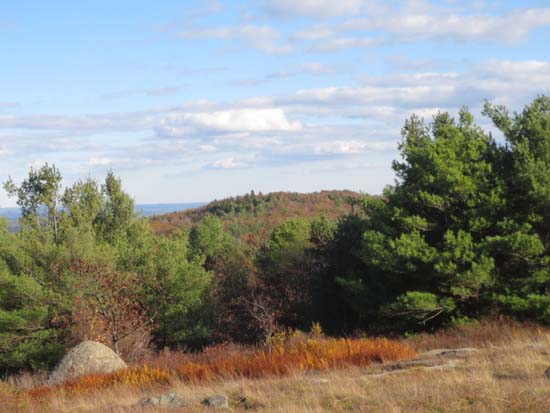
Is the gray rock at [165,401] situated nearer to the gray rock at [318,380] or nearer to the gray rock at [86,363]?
the gray rock at [318,380]

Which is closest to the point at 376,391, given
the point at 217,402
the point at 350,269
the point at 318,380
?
the point at 318,380

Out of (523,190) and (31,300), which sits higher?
(523,190)

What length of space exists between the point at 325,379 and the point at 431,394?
249 cm

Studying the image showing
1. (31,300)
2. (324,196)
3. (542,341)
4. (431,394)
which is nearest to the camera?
(431,394)

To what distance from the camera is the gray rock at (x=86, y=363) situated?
15617 millimetres

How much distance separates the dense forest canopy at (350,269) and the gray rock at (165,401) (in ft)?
36.2

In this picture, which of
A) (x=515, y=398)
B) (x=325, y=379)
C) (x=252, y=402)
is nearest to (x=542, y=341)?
(x=325, y=379)

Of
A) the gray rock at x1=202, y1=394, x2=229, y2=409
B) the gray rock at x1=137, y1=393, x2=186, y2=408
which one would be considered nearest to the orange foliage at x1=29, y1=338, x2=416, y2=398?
the gray rock at x1=137, y1=393, x2=186, y2=408

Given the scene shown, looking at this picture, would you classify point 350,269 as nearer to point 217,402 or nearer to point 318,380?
point 318,380

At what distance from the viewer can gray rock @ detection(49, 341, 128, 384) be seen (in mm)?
15617

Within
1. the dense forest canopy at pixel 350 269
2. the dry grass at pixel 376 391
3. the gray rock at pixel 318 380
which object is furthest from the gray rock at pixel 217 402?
the dense forest canopy at pixel 350 269

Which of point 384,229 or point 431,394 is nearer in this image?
point 431,394

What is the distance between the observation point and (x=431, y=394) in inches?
321

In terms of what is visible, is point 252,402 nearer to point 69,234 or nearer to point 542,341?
point 542,341
